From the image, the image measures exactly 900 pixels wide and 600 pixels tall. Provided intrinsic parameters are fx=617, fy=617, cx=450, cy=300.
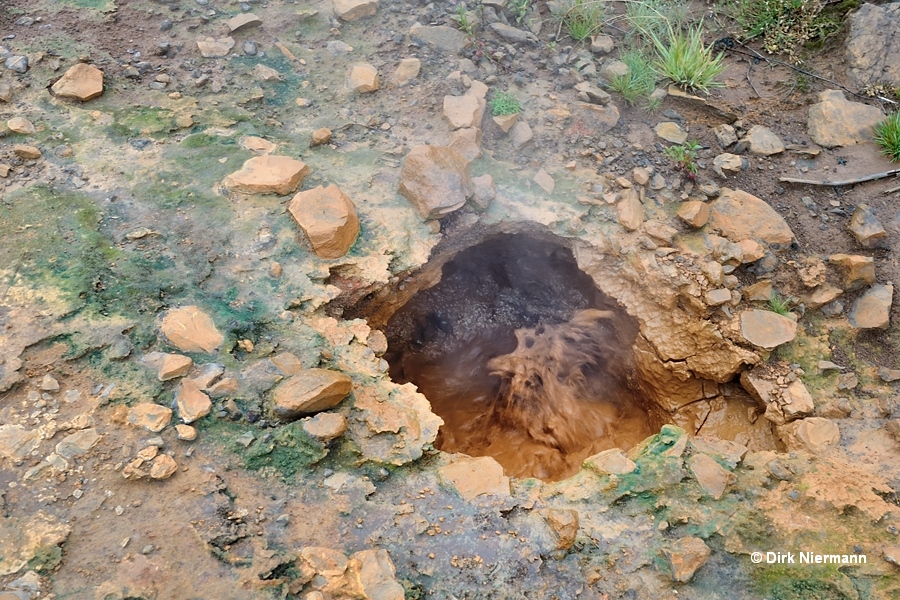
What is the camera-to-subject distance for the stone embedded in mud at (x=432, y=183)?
2.96 meters

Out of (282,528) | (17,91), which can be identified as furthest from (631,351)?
(17,91)

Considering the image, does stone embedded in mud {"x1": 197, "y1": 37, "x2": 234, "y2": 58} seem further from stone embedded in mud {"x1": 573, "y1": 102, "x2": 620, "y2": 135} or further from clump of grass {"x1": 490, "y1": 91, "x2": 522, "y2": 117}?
stone embedded in mud {"x1": 573, "y1": 102, "x2": 620, "y2": 135}

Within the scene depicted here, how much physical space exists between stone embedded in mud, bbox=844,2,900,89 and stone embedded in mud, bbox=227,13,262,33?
11.3 ft

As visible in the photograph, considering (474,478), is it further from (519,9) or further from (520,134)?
(519,9)

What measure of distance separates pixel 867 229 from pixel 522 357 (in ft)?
6.42

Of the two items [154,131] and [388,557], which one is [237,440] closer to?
[388,557]

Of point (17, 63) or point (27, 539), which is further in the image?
point (17, 63)

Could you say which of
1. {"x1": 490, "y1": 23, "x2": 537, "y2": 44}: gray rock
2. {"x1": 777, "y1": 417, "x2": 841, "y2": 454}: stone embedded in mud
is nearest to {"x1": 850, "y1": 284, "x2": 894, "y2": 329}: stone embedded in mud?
{"x1": 777, "y1": 417, "x2": 841, "y2": 454}: stone embedded in mud

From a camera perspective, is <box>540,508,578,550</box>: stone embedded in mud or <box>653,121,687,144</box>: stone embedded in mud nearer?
<box>540,508,578,550</box>: stone embedded in mud

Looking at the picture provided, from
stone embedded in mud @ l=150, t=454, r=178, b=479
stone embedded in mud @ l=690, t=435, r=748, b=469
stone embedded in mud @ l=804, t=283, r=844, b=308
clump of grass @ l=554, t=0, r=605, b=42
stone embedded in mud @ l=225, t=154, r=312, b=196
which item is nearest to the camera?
stone embedded in mud @ l=150, t=454, r=178, b=479

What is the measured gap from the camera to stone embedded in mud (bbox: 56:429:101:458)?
6.57 ft

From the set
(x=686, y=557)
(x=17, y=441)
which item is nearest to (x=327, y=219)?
(x=17, y=441)

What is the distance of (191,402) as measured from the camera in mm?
2180
